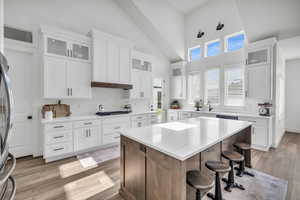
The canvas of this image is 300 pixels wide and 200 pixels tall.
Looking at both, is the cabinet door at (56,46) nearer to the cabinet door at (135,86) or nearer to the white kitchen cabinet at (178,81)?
the cabinet door at (135,86)

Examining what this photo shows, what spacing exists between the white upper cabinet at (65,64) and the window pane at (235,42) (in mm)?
4568

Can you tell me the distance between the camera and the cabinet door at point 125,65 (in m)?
4.16

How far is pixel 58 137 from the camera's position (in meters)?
2.98

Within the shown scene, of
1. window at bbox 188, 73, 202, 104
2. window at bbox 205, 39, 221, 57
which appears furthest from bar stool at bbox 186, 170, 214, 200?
window at bbox 205, 39, 221, 57

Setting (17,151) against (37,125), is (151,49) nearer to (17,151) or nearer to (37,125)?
(37,125)

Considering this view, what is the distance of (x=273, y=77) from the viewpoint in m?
3.52

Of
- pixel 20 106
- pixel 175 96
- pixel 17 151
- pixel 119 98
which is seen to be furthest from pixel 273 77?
pixel 17 151

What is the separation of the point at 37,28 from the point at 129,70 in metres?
2.42

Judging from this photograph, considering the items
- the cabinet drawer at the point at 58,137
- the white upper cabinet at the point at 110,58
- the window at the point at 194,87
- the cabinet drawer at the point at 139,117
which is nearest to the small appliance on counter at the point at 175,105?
the window at the point at 194,87

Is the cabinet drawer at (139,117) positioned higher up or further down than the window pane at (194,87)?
further down

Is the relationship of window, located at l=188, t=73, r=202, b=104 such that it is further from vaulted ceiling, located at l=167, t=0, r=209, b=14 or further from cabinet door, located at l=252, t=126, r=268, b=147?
vaulted ceiling, located at l=167, t=0, r=209, b=14

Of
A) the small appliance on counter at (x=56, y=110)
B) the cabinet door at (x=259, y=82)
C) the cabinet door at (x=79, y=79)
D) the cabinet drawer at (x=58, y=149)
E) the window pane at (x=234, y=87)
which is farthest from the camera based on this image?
the window pane at (x=234, y=87)

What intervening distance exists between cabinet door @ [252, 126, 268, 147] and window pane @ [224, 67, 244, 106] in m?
1.03

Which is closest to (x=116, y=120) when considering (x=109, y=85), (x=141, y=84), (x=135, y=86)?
(x=109, y=85)
